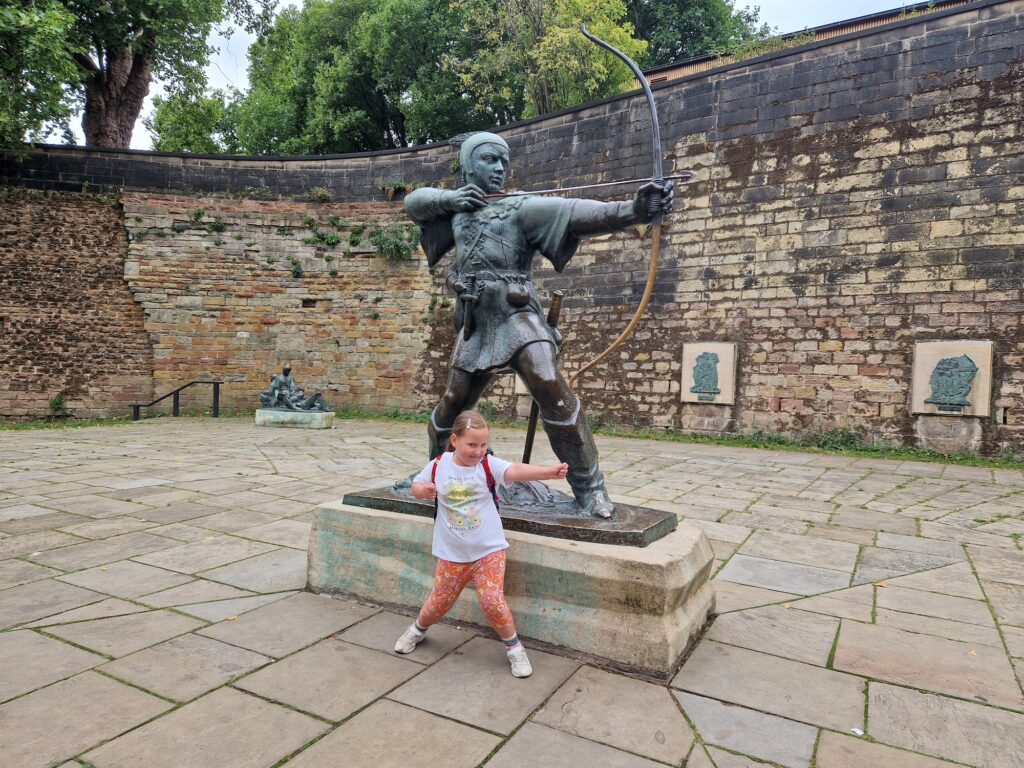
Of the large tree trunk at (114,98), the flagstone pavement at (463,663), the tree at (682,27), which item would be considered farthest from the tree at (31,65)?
the tree at (682,27)

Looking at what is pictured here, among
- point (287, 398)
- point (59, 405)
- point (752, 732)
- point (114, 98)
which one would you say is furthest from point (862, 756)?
point (114, 98)

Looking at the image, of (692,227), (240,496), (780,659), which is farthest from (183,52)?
(780,659)

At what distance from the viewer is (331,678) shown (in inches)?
82.7

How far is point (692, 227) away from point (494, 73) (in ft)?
32.1

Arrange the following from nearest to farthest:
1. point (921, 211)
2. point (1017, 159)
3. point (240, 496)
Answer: point (240, 496) → point (1017, 159) → point (921, 211)

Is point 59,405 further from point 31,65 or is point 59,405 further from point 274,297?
point 31,65

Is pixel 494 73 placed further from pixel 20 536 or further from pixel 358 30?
pixel 20 536

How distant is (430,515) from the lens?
2.70 meters

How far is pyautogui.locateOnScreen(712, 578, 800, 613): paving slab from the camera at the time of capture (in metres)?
2.89

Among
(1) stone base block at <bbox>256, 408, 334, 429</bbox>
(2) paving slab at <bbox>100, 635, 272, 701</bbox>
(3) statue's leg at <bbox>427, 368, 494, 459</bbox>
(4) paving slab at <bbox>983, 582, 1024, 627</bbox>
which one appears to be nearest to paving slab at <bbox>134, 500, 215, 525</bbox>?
(2) paving slab at <bbox>100, 635, 272, 701</bbox>

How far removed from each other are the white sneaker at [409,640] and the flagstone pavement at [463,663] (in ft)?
0.19

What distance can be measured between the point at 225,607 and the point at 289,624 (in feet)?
1.25

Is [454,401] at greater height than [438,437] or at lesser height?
greater

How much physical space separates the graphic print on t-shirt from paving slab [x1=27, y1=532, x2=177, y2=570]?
2.22 m
